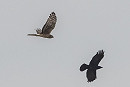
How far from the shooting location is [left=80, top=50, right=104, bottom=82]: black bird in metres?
50.8

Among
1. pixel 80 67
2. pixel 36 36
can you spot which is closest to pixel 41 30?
pixel 36 36

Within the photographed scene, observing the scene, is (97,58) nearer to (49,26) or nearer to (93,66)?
(93,66)

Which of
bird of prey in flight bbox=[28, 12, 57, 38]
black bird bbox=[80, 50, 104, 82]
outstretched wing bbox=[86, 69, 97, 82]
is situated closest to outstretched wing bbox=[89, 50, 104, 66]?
black bird bbox=[80, 50, 104, 82]

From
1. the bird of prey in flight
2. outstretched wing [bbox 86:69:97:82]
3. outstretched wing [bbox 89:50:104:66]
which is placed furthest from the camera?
outstretched wing [bbox 86:69:97:82]

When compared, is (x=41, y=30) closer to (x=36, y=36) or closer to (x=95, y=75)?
(x=36, y=36)

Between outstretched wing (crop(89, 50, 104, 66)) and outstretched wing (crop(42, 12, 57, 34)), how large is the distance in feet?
14.8

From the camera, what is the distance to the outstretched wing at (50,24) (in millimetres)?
49438

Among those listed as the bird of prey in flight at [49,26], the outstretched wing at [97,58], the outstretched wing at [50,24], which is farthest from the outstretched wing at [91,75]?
the outstretched wing at [50,24]

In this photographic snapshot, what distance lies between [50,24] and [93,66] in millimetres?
5364

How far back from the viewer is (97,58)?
2007 inches

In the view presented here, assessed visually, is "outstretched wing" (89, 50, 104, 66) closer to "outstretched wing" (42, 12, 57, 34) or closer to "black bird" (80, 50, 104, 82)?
"black bird" (80, 50, 104, 82)

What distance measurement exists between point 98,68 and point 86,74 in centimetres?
Answer: 141

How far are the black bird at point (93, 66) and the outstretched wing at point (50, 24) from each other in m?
4.18

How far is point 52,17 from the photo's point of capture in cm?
4978
